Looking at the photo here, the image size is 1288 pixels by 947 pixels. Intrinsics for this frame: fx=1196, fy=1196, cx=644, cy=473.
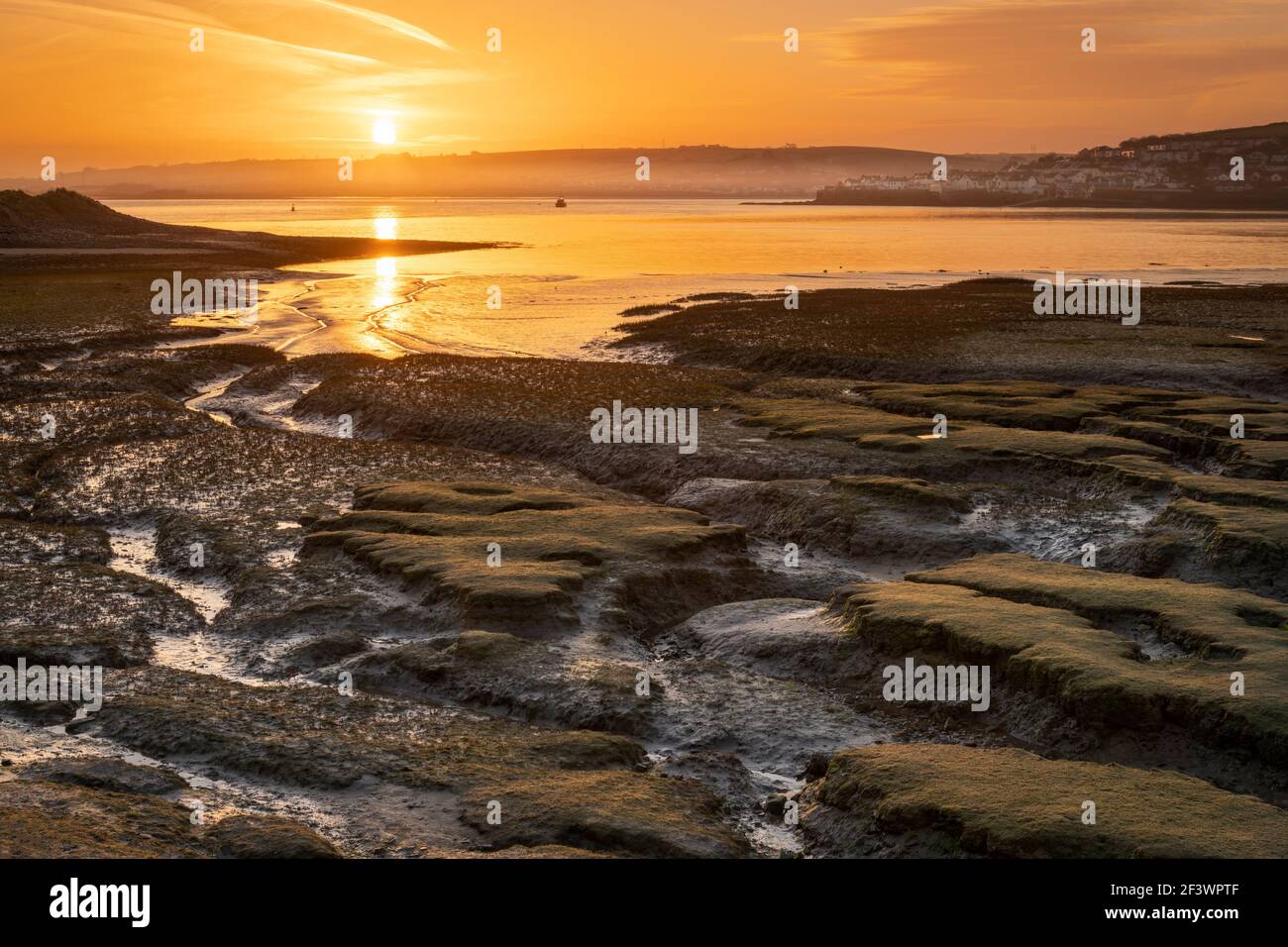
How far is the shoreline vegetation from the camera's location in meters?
12.0

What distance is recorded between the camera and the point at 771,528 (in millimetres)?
24328

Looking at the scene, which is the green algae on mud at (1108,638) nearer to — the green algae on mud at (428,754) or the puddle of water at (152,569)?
the green algae on mud at (428,754)

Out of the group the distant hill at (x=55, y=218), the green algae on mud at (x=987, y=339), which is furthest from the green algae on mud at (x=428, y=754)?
the distant hill at (x=55, y=218)

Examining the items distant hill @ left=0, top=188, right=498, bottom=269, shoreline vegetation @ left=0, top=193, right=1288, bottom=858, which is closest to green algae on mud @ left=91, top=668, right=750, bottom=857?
shoreline vegetation @ left=0, top=193, right=1288, bottom=858

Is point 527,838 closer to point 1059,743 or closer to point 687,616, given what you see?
point 1059,743

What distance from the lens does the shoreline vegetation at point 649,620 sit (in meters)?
12.0

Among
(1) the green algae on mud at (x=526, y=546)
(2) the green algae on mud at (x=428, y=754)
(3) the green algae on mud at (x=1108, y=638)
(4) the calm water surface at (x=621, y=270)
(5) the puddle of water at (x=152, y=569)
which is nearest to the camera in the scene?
(2) the green algae on mud at (x=428, y=754)

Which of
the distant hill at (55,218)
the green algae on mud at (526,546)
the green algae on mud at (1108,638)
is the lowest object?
the green algae on mud at (1108,638)

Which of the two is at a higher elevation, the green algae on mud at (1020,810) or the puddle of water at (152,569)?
the puddle of water at (152,569)

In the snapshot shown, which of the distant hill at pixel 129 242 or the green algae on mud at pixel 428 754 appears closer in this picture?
the green algae on mud at pixel 428 754

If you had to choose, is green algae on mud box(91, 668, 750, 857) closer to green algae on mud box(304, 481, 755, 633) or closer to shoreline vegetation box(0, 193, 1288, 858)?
shoreline vegetation box(0, 193, 1288, 858)
